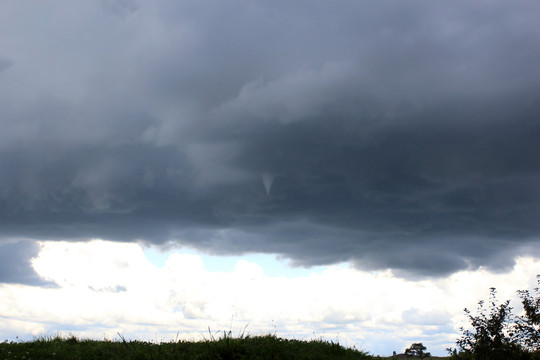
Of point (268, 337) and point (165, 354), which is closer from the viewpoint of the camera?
point (165, 354)

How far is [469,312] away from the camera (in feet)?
141

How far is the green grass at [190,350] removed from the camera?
59.2 ft

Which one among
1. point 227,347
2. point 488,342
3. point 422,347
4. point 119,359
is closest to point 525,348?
point 488,342

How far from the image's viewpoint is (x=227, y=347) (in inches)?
713

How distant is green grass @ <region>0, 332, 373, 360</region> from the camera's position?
1805cm

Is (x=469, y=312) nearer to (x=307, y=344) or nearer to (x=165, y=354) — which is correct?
(x=307, y=344)

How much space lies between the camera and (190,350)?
1886cm

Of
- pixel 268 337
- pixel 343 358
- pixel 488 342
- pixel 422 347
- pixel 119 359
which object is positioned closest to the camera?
pixel 119 359

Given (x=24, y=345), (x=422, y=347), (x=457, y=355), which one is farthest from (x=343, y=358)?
(x=422, y=347)

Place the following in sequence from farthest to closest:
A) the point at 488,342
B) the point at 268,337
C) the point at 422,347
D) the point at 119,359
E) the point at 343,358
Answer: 1. the point at 422,347
2. the point at 488,342
3. the point at 268,337
4. the point at 343,358
5. the point at 119,359

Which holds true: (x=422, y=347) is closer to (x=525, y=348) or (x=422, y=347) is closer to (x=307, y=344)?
(x=525, y=348)

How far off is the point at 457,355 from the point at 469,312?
394cm

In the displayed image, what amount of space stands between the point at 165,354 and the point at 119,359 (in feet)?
5.64

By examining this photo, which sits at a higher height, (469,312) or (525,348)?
(469,312)
